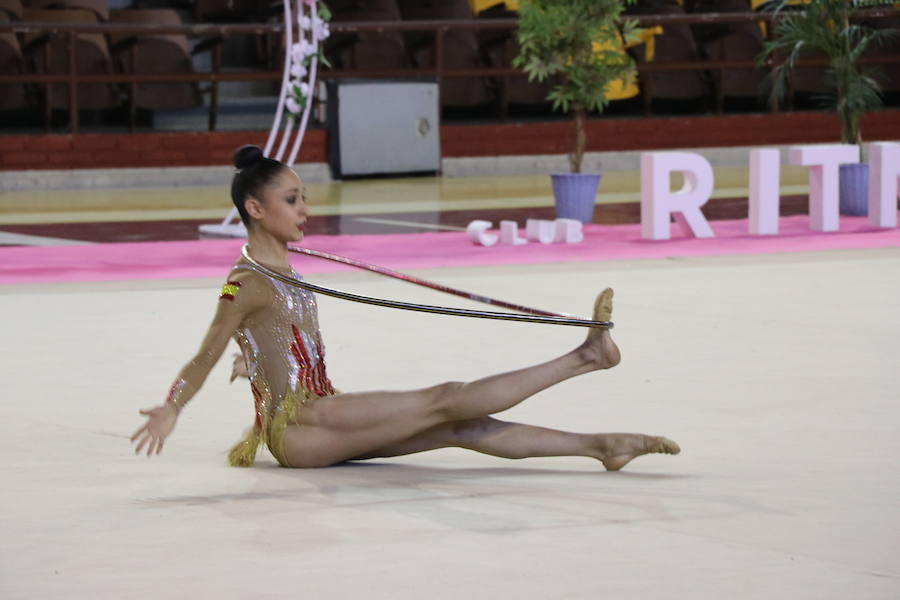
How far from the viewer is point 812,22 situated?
11.5m

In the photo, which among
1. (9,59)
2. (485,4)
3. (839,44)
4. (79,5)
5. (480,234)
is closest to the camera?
(480,234)

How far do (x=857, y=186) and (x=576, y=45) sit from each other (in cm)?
233

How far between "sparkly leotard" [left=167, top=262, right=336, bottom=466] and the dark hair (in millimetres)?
179

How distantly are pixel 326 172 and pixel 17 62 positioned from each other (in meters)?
3.05

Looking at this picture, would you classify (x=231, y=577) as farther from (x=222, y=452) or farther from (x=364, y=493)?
(x=222, y=452)

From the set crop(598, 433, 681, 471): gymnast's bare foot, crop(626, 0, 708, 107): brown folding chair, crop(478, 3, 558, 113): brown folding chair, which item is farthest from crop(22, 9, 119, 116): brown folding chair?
crop(598, 433, 681, 471): gymnast's bare foot

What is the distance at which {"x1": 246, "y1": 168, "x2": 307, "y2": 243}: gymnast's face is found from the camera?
4055 mm

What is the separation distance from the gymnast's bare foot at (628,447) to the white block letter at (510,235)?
6.04 metres

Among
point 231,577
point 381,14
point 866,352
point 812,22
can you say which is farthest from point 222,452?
point 381,14

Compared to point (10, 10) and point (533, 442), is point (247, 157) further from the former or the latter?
point (10, 10)

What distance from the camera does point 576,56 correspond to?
424 inches

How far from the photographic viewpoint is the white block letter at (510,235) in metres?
10.0

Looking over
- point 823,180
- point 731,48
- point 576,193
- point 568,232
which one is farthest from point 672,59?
point 568,232

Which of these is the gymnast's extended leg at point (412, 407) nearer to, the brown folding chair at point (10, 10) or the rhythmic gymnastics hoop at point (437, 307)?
the rhythmic gymnastics hoop at point (437, 307)
